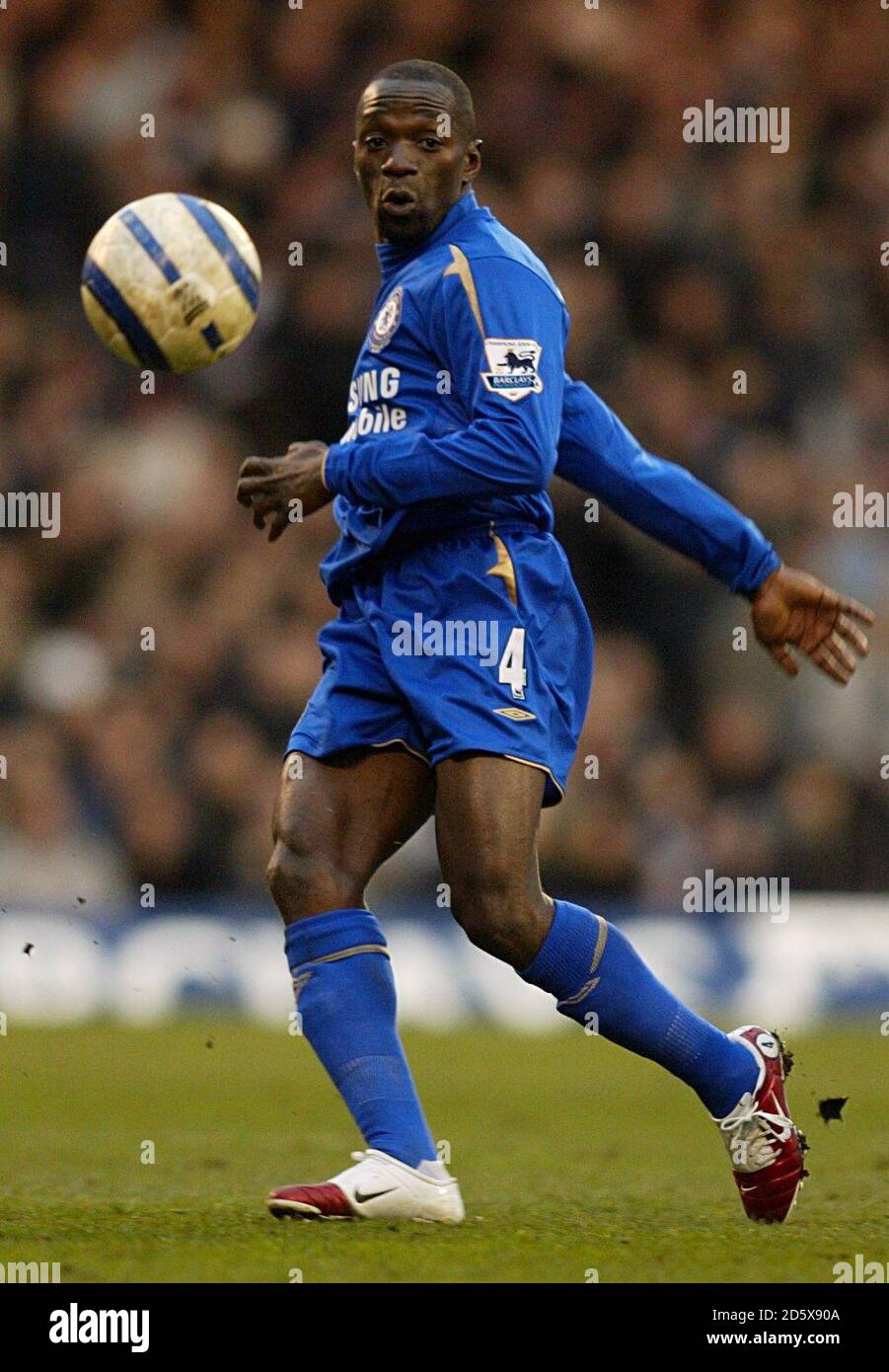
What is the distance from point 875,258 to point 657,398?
63.8 inches

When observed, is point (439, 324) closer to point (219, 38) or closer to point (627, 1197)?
point (627, 1197)

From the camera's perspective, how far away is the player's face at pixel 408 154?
461cm

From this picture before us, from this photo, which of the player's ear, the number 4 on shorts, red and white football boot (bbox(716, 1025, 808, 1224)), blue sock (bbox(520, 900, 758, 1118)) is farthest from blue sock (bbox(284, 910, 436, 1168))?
the player's ear

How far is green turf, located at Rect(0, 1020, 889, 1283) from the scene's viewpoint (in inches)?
158

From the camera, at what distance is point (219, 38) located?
11.8 metres

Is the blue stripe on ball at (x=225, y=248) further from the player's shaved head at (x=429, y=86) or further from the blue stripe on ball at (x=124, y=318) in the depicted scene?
the player's shaved head at (x=429, y=86)

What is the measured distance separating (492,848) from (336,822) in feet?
1.15

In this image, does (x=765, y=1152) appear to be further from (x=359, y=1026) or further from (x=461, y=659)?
(x=461, y=659)

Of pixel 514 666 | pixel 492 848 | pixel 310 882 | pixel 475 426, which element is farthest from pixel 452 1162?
pixel 475 426

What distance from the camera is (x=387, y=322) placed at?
4.67m

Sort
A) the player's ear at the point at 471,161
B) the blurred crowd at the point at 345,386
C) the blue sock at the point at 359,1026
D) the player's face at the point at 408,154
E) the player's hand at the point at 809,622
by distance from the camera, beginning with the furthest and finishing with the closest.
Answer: the blurred crowd at the point at 345,386 → the player's hand at the point at 809,622 → the player's ear at the point at 471,161 → the player's face at the point at 408,154 → the blue sock at the point at 359,1026

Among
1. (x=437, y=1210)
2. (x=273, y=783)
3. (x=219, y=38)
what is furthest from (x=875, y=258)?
(x=437, y=1210)

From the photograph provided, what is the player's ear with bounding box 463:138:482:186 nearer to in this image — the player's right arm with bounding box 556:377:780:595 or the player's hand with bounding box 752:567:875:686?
the player's right arm with bounding box 556:377:780:595

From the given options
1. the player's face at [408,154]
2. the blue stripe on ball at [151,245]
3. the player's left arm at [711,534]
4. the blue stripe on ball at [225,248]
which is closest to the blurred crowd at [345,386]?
the player's left arm at [711,534]
